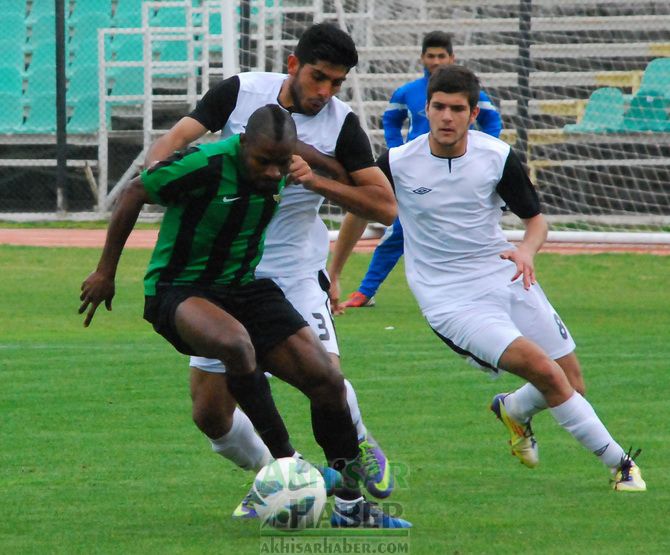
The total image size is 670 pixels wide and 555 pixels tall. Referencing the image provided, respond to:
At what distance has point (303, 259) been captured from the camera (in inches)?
234

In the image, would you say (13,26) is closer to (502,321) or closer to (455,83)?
(455,83)

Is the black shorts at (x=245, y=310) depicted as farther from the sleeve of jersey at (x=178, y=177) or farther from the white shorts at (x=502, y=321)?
the white shorts at (x=502, y=321)

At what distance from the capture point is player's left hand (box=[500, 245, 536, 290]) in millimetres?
5898

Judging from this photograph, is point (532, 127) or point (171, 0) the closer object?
point (532, 127)

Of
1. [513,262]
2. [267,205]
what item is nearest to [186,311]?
[267,205]

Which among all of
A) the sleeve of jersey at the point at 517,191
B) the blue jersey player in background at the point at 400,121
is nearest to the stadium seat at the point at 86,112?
the blue jersey player in background at the point at 400,121

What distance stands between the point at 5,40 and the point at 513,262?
54.6ft

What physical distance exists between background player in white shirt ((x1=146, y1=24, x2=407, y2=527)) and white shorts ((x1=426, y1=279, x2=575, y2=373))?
642mm

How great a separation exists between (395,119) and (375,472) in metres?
6.82

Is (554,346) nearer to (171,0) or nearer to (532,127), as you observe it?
(532,127)

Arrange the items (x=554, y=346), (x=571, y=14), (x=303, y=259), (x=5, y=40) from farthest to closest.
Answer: (x=5, y=40) < (x=571, y=14) < (x=554, y=346) < (x=303, y=259)

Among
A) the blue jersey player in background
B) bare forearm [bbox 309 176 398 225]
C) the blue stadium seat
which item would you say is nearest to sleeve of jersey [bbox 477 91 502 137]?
the blue jersey player in background

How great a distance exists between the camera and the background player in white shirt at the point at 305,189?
18.3 feet

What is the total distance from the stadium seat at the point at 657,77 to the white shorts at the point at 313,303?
12.9m
